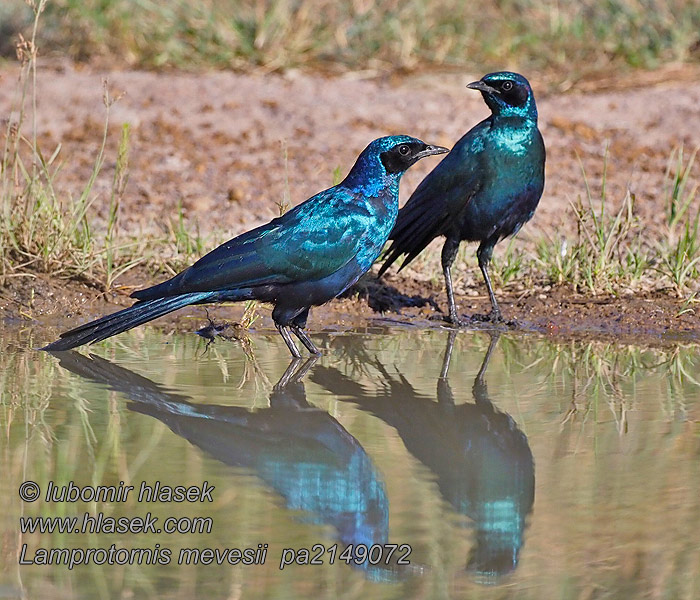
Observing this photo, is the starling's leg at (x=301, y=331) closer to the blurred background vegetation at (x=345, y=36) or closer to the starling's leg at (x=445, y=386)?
the starling's leg at (x=445, y=386)

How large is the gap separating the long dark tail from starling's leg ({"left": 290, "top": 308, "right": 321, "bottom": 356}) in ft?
1.76

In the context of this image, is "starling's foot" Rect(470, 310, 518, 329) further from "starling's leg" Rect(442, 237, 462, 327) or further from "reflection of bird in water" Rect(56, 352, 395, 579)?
"reflection of bird in water" Rect(56, 352, 395, 579)

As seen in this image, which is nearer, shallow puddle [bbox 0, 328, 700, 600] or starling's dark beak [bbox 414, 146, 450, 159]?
shallow puddle [bbox 0, 328, 700, 600]

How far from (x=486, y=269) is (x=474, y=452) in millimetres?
2515

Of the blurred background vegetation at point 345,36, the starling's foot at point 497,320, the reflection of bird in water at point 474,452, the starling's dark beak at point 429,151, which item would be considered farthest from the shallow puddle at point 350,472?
the blurred background vegetation at point 345,36

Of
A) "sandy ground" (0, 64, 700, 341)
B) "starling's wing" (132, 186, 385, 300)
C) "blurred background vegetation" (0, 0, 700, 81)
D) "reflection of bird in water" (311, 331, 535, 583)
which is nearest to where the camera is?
"reflection of bird in water" (311, 331, 535, 583)

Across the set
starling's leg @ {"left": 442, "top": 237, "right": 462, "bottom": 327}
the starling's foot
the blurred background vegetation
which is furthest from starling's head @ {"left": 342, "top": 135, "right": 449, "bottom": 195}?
the blurred background vegetation

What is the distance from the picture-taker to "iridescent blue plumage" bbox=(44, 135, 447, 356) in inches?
222

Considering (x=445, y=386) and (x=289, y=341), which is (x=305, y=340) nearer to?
(x=289, y=341)

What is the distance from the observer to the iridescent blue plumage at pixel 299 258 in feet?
18.5

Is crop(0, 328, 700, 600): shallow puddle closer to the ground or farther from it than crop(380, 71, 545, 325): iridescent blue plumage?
closer to the ground

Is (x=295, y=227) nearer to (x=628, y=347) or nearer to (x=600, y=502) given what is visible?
(x=628, y=347)

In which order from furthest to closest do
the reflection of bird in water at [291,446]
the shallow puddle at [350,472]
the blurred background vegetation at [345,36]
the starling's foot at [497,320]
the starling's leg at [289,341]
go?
the blurred background vegetation at [345,36], the starling's foot at [497,320], the starling's leg at [289,341], the reflection of bird in water at [291,446], the shallow puddle at [350,472]

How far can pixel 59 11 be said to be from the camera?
10781 mm
